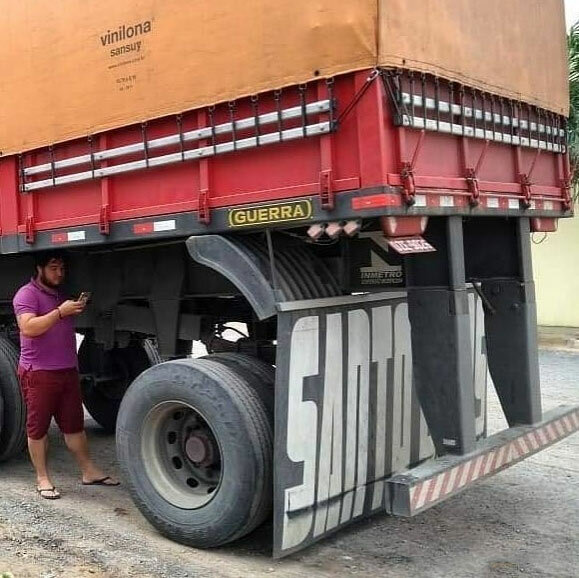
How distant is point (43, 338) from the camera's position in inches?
209

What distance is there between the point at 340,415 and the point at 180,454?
1.04 m

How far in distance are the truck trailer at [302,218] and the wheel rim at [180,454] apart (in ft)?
0.04

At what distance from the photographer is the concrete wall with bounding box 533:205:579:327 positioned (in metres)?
12.7

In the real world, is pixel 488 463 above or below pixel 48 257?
below

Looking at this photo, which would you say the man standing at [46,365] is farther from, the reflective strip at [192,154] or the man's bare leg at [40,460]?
the reflective strip at [192,154]

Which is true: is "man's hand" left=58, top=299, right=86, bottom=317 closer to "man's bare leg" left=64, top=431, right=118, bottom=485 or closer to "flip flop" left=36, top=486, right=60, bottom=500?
"man's bare leg" left=64, top=431, right=118, bottom=485

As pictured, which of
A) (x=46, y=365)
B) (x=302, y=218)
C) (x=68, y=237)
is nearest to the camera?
(x=302, y=218)

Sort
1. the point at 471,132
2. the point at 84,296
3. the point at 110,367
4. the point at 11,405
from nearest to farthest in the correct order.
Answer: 1. the point at 471,132
2. the point at 84,296
3. the point at 11,405
4. the point at 110,367

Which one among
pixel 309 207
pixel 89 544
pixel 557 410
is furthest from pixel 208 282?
pixel 557 410

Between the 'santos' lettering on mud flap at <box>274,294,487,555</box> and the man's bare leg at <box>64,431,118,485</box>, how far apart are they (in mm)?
2066

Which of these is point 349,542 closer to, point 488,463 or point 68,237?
point 488,463

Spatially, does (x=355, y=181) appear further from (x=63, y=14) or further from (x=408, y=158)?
(x=63, y=14)

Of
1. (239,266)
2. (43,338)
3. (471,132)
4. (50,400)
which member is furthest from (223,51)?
(50,400)

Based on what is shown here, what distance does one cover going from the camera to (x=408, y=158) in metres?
3.61
